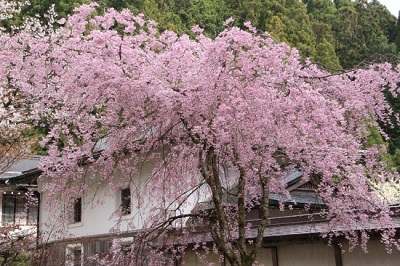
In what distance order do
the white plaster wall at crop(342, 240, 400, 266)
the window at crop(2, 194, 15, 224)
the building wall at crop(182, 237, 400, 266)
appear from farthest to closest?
the window at crop(2, 194, 15, 224) < the building wall at crop(182, 237, 400, 266) < the white plaster wall at crop(342, 240, 400, 266)

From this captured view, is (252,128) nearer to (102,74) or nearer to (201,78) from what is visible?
(201,78)

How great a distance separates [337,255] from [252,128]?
197 inches

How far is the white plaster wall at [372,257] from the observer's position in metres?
10.3

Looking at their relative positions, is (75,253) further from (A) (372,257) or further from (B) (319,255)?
(A) (372,257)

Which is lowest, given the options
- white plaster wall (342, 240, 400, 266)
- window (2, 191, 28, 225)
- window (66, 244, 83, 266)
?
white plaster wall (342, 240, 400, 266)

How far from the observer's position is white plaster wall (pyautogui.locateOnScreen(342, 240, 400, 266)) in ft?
33.9

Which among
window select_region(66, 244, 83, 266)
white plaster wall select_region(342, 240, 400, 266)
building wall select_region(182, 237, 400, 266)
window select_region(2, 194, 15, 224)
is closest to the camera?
white plaster wall select_region(342, 240, 400, 266)

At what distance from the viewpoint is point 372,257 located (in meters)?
10.6

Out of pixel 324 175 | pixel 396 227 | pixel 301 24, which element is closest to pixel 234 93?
pixel 324 175

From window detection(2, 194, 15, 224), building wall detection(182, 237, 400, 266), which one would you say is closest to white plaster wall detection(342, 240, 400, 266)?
building wall detection(182, 237, 400, 266)

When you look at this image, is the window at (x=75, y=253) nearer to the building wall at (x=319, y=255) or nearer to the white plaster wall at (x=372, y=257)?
the building wall at (x=319, y=255)

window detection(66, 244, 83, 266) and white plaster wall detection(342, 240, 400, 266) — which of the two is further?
window detection(66, 244, 83, 266)

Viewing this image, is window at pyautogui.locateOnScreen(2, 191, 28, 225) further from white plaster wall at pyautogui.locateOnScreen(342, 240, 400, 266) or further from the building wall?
white plaster wall at pyautogui.locateOnScreen(342, 240, 400, 266)

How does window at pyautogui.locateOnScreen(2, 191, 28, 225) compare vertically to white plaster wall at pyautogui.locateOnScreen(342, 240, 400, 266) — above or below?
above
